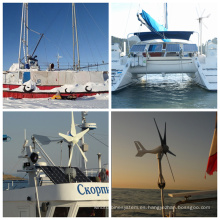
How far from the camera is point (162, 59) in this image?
8.86m

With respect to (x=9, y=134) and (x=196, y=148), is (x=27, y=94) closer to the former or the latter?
(x=9, y=134)

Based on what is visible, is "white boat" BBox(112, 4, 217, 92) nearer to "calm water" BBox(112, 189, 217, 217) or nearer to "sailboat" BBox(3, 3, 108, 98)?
"sailboat" BBox(3, 3, 108, 98)

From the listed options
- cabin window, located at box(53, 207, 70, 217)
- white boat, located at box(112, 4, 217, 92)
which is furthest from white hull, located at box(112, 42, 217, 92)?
cabin window, located at box(53, 207, 70, 217)

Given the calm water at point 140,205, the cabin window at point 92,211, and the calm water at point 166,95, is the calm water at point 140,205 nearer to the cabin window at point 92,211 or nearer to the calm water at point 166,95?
the cabin window at point 92,211

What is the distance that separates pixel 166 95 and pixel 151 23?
1609mm

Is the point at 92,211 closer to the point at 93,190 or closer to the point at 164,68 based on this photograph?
the point at 93,190

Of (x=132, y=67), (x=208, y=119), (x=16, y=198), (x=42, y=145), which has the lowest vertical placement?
(x=16, y=198)

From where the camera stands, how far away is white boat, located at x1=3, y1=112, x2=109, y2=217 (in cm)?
764

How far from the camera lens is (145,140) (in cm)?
779

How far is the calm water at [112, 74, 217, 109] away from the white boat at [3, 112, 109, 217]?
85cm

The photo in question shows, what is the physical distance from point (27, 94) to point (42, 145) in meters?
1.05

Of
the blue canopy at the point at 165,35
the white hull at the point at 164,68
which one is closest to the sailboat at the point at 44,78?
the white hull at the point at 164,68

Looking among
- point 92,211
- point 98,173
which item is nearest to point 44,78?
point 98,173

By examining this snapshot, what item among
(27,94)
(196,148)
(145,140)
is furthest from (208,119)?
(27,94)
